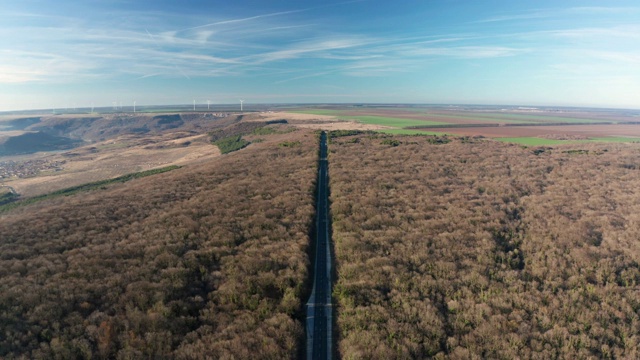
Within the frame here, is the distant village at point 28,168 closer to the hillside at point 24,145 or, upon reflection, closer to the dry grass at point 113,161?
the dry grass at point 113,161

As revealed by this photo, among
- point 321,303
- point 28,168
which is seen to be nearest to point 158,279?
point 321,303

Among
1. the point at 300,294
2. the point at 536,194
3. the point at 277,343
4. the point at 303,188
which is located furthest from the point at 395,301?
the point at 536,194

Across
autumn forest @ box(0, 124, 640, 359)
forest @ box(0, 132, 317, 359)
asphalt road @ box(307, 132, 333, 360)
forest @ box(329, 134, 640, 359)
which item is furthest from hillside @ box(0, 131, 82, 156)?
asphalt road @ box(307, 132, 333, 360)

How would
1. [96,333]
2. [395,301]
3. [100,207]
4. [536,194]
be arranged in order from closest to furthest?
[96,333]
[395,301]
[100,207]
[536,194]

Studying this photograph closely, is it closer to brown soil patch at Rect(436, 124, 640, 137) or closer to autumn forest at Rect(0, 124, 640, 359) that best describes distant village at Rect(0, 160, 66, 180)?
autumn forest at Rect(0, 124, 640, 359)

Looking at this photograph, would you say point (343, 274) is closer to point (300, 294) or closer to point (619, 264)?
point (300, 294)

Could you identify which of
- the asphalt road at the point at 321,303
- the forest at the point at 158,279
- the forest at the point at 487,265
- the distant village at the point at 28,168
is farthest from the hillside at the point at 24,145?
the asphalt road at the point at 321,303

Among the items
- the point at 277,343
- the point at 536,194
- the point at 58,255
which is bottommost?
the point at 277,343

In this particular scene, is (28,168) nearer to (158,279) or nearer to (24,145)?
(24,145)
